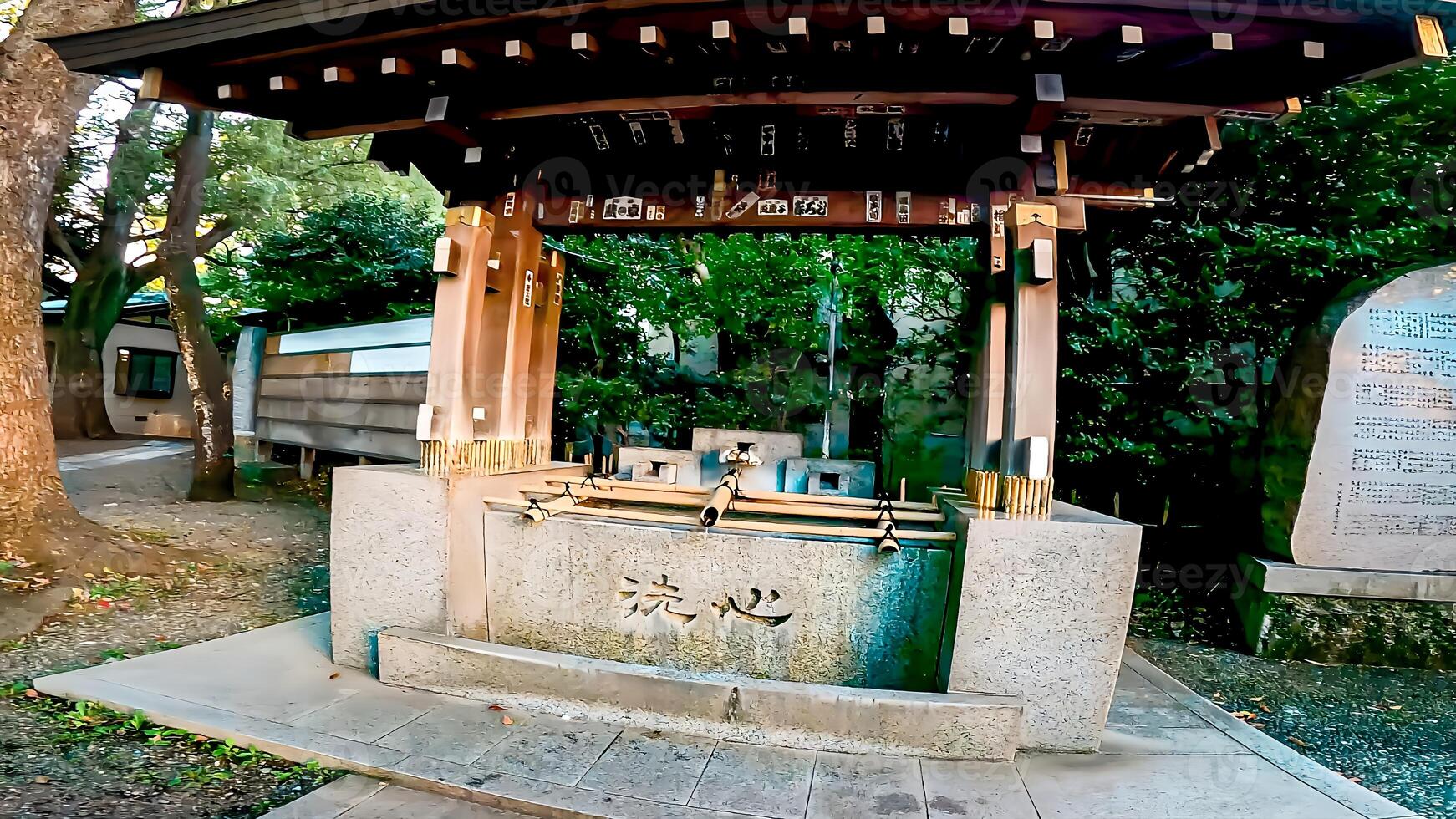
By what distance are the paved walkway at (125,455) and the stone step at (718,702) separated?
11.8 m

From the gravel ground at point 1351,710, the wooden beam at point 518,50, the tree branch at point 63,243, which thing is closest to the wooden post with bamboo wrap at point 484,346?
the wooden beam at point 518,50

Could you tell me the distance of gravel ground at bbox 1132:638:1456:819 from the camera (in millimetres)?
3995

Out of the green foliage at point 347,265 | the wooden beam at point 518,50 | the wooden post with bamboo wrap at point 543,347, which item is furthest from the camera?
the green foliage at point 347,265

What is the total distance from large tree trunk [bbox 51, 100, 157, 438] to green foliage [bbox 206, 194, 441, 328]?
3.18 m

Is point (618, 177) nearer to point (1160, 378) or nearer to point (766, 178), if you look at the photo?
point (766, 178)

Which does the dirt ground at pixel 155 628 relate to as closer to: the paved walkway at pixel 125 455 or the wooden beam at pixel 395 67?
the paved walkway at pixel 125 455

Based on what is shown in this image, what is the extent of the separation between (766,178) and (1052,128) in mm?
1931

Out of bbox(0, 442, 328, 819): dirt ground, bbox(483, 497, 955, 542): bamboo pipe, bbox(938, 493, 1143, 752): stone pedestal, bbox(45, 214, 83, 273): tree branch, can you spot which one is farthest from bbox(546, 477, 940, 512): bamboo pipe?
bbox(45, 214, 83, 273): tree branch

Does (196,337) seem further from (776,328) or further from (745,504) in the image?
(745,504)

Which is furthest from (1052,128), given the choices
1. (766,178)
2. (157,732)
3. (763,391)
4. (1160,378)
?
(157,732)

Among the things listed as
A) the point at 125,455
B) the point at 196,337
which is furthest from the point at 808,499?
the point at 125,455

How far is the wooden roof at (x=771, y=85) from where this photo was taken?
3861mm

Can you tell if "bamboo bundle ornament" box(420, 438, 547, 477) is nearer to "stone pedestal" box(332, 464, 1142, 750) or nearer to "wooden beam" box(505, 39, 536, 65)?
"stone pedestal" box(332, 464, 1142, 750)

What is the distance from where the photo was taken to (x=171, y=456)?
1405cm
